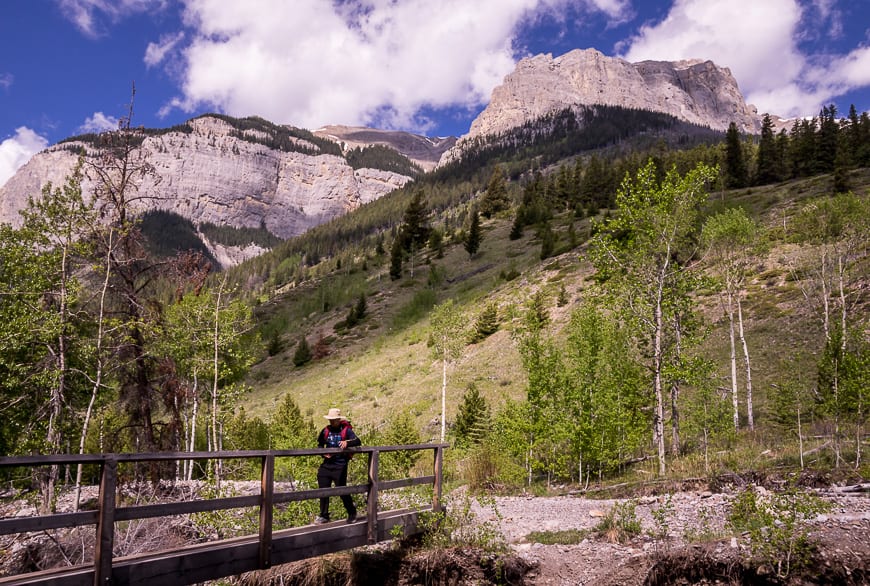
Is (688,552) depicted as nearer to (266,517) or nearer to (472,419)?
(266,517)

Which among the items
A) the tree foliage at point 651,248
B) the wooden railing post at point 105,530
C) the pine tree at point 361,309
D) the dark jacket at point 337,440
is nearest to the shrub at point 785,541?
the dark jacket at point 337,440

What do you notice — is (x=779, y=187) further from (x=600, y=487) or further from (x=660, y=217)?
(x=600, y=487)

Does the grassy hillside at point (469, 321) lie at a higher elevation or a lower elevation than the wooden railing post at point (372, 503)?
higher

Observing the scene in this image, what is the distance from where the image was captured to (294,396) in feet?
154

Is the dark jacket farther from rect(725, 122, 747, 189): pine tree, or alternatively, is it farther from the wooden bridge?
rect(725, 122, 747, 189): pine tree

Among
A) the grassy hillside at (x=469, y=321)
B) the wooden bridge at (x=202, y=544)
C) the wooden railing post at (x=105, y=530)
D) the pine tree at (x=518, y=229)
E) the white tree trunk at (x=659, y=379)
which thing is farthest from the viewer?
the pine tree at (x=518, y=229)

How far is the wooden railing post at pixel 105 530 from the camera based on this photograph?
17.6 ft

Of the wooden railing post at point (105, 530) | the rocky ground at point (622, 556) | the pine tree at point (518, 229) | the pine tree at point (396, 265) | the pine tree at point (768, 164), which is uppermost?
the pine tree at point (768, 164)

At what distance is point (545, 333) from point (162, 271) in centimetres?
2961

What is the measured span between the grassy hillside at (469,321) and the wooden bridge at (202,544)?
44.0 feet

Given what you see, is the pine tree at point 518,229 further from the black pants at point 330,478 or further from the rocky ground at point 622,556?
the black pants at point 330,478

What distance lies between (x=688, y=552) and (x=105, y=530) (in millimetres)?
8575

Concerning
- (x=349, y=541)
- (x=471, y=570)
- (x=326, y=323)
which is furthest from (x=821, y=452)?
(x=326, y=323)

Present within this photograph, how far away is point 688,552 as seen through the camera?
8664 millimetres
